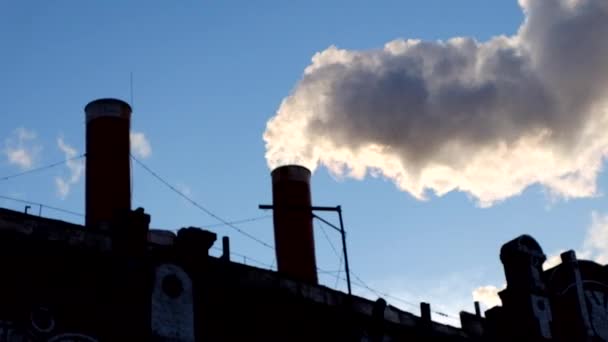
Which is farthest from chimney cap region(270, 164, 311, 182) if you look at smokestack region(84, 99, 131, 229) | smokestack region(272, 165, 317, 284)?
smokestack region(84, 99, 131, 229)

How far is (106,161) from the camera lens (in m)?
22.4

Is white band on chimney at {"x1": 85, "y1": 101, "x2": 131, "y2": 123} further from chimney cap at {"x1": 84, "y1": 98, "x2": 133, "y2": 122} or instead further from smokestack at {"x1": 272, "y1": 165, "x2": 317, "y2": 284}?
smokestack at {"x1": 272, "y1": 165, "x2": 317, "y2": 284}

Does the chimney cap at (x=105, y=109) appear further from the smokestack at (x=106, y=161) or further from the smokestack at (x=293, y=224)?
the smokestack at (x=293, y=224)

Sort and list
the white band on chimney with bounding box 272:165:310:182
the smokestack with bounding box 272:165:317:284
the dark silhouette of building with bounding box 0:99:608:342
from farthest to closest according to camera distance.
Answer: the white band on chimney with bounding box 272:165:310:182, the smokestack with bounding box 272:165:317:284, the dark silhouette of building with bounding box 0:99:608:342

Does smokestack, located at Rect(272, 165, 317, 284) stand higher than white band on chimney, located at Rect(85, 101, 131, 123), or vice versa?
white band on chimney, located at Rect(85, 101, 131, 123)

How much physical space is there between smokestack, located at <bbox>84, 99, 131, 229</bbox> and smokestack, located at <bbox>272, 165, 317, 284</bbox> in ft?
14.9

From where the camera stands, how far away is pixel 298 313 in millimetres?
21469

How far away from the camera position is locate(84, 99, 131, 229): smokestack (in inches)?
860

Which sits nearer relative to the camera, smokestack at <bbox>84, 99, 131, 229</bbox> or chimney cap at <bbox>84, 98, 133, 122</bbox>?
smokestack at <bbox>84, 99, 131, 229</bbox>

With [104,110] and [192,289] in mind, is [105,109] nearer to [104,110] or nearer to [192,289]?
[104,110]

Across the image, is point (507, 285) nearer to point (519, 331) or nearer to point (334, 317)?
point (519, 331)

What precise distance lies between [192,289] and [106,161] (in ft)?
13.2

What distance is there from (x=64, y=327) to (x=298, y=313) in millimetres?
5272

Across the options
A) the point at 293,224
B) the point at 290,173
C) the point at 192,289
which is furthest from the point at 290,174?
the point at 192,289
